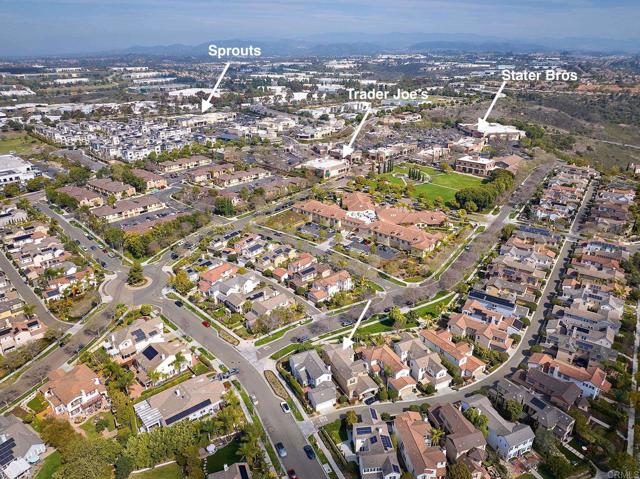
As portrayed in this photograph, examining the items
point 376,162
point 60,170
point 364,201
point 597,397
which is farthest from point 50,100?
Answer: point 597,397

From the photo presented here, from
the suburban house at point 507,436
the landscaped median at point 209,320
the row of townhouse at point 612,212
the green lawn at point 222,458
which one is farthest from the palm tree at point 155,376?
the row of townhouse at point 612,212

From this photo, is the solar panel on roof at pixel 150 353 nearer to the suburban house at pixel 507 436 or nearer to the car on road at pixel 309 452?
the car on road at pixel 309 452

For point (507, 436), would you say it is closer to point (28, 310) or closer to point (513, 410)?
point (513, 410)

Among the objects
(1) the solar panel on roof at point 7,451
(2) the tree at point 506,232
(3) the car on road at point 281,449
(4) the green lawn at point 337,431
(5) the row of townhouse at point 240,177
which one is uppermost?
(5) the row of townhouse at point 240,177

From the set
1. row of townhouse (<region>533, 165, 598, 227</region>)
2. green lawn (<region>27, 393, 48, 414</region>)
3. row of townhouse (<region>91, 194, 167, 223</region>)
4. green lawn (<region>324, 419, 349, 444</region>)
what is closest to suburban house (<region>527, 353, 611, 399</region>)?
green lawn (<region>324, 419, 349, 444</region>)

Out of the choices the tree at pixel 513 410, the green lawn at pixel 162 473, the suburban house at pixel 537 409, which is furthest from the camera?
the tree at pixel 513 410

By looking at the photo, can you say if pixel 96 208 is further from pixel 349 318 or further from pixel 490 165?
pixel 490 165

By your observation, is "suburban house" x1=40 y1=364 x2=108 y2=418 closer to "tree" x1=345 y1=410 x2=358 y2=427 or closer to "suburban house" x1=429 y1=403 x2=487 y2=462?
"tree" x1=345 y1=410 x2=358 y2=427
